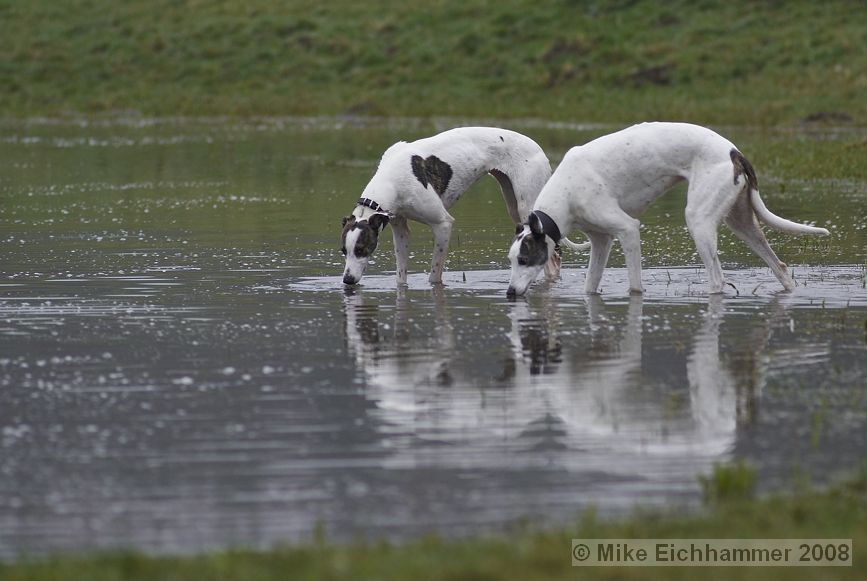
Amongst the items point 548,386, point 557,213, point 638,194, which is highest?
point 638,194

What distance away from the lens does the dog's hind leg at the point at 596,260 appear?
14.3m

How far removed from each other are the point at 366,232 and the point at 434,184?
1094mm

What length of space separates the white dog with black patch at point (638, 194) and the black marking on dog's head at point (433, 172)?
170 centimetres

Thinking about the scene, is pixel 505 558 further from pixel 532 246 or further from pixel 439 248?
pixel 439 248

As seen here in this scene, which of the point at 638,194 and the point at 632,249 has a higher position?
the point at 638,194

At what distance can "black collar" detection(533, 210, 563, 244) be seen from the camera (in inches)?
538

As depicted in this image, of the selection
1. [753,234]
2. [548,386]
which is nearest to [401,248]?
[753,234]

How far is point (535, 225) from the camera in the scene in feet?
44.6

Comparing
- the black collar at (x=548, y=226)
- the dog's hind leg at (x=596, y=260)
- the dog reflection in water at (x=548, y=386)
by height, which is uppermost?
the black collar at (x=548, y=226)

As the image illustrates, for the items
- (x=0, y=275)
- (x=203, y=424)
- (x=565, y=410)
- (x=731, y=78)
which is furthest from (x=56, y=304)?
(x=731, y=78)

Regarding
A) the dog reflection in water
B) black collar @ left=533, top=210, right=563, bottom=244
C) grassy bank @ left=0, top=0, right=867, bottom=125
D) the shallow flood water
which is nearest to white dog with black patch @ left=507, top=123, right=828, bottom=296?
black collar @ left=533, top=210, right=563, bottom=244

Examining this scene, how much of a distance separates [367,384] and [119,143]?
3119cm

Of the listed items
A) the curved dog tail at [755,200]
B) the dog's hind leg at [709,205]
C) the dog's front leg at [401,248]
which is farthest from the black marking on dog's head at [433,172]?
the curved dog tail at [755,200]

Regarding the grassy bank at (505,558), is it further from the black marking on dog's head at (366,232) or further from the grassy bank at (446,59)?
the grassy bank at (446,59)
